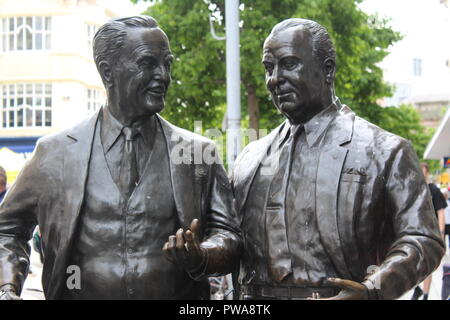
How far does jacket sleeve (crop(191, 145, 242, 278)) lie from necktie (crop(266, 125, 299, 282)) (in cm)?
17

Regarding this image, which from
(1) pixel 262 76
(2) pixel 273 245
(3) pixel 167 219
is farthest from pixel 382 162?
(1) pixel 262 76

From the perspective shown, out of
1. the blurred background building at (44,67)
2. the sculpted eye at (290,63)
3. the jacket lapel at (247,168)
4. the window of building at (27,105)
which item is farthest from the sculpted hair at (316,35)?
the window of building at (27,105)

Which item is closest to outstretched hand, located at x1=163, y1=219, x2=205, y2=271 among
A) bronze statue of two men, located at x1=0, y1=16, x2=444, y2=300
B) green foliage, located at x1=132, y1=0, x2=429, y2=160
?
bronze statue of two men, located at x1=0, y1=16, x2=444, y2=300

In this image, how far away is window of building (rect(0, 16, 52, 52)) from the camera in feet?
100

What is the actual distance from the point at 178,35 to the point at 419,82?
283ft

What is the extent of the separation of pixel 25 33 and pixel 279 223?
28.5m

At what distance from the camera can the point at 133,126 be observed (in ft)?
12.5

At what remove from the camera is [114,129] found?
3.84 meters

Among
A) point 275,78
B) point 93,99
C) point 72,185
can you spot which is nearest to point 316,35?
point 275,78

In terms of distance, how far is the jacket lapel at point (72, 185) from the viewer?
365cm

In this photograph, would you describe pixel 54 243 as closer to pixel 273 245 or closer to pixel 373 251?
pixel 273 245

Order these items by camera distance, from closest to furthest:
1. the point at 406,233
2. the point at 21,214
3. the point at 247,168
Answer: the point at 406,233, the point at 21,214, the point at 247,168

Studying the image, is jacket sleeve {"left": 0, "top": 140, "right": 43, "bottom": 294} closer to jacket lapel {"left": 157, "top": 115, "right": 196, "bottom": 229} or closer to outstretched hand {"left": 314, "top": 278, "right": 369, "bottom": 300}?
jacket lapel {"left": 157, "top": 115, "right": 196, "bottom": 229}

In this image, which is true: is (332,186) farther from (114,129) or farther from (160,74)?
(114,129)
